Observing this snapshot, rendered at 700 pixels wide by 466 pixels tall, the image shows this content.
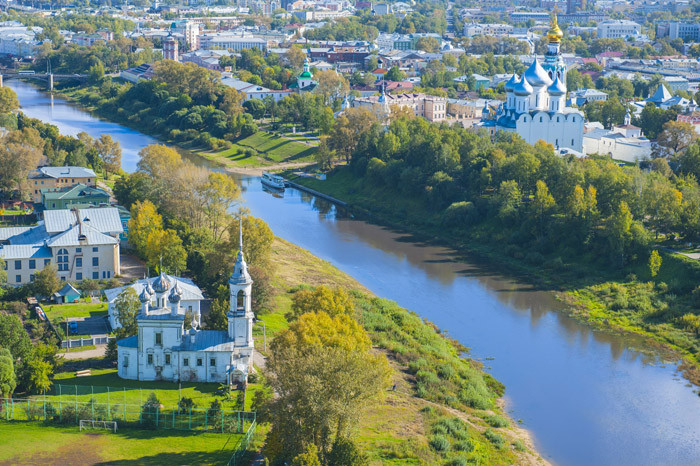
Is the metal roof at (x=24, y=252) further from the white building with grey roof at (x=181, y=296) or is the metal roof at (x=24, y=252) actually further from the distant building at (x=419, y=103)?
the distant building at (x=419, y=103)

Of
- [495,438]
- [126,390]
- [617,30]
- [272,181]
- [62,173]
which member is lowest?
[495,438]

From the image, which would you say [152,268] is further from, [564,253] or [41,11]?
[41,11]

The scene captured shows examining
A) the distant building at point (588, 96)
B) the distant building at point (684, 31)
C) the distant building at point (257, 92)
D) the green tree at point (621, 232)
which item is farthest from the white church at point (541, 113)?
the distant building at point (684, 31)

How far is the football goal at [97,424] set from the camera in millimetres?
20641

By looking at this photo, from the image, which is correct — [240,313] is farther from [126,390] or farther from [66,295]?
[66,295]

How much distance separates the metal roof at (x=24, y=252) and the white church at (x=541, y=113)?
26898 millimetres

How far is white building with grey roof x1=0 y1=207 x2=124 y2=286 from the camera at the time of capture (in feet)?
99.5

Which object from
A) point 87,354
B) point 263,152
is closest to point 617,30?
point 263,152

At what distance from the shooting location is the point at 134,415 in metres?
21.1

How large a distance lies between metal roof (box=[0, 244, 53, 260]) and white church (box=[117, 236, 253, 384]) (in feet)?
27.3

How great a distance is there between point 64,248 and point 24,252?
1192 millimetres

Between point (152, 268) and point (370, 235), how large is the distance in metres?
11.8

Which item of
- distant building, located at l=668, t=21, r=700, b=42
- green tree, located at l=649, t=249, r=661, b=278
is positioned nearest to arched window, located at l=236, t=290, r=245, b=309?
green tree, located at l=649, t=249, r=661, b=278

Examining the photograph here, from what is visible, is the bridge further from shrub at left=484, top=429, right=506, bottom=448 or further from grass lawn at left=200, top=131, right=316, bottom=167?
shrub at left=484, top=429, right=506, bottom=448
